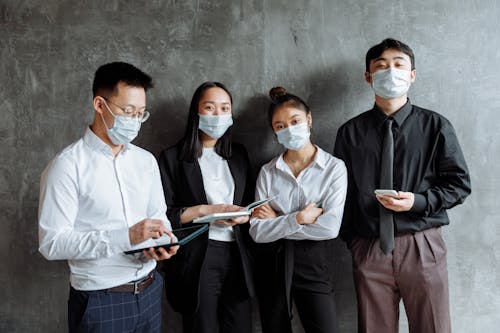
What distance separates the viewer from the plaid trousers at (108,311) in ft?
5.83

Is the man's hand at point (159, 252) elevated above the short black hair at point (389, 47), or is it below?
below

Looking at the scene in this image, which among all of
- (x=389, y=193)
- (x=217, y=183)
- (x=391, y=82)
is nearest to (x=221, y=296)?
(x=217, y=183)

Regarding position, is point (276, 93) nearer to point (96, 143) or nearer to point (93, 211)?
point (96, 143)

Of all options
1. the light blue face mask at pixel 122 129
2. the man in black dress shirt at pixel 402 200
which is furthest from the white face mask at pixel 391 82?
the light blue face mask at pixel 122 129

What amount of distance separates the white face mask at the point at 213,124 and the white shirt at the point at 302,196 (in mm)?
343

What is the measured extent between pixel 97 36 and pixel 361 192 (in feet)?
6.35

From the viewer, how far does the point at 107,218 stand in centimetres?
183

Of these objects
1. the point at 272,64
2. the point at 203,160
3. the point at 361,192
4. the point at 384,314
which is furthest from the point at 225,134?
the point at 384,314

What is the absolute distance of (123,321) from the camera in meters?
1.83

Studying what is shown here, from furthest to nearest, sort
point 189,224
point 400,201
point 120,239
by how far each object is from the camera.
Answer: point 189,224 < point 400,201 < point 120,239

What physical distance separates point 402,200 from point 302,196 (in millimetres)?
504

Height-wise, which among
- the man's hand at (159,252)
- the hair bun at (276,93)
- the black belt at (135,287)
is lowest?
the black belt at (135,287)

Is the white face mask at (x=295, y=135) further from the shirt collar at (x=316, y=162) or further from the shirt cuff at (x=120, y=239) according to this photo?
the shirt cuff at (x=120, y=239)

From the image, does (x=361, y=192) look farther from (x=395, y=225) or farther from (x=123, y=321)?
(x=123, y=321)
